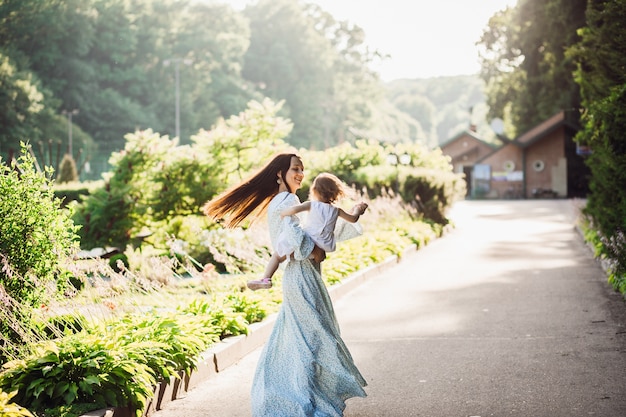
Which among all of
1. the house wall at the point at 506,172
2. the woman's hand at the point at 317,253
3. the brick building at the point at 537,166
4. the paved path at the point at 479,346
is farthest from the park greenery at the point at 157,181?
the house wall at the point at 506,172

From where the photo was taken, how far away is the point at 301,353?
5617 mm

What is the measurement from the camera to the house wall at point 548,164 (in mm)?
61700

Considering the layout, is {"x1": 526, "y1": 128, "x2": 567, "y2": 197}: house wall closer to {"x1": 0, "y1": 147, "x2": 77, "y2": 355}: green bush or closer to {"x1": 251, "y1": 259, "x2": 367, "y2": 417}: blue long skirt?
{"x1": 0, "y1": 147, "x2": 77, "y2": 355}: green bush

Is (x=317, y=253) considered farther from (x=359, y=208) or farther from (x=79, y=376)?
(x=79, y=376)

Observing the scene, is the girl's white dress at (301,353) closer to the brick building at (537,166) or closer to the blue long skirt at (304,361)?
the blue long skirt at (304,361)

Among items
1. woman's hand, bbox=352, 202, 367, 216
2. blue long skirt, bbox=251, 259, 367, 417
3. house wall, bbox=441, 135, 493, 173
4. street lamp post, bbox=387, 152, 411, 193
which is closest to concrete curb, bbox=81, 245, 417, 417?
blue long skirt, bbox=251, 259, 367, 417

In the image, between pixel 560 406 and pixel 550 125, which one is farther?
pixel 550 125

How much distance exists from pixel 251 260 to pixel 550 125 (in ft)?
166

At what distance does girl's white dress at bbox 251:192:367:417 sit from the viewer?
5570 mm

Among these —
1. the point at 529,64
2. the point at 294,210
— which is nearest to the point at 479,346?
the point at 294,210

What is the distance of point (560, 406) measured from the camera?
616 cm

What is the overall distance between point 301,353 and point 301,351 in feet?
0.05

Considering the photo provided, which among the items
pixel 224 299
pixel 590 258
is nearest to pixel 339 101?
pixel 590 258

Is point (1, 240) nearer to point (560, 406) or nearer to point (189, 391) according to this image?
point (189, 391)
